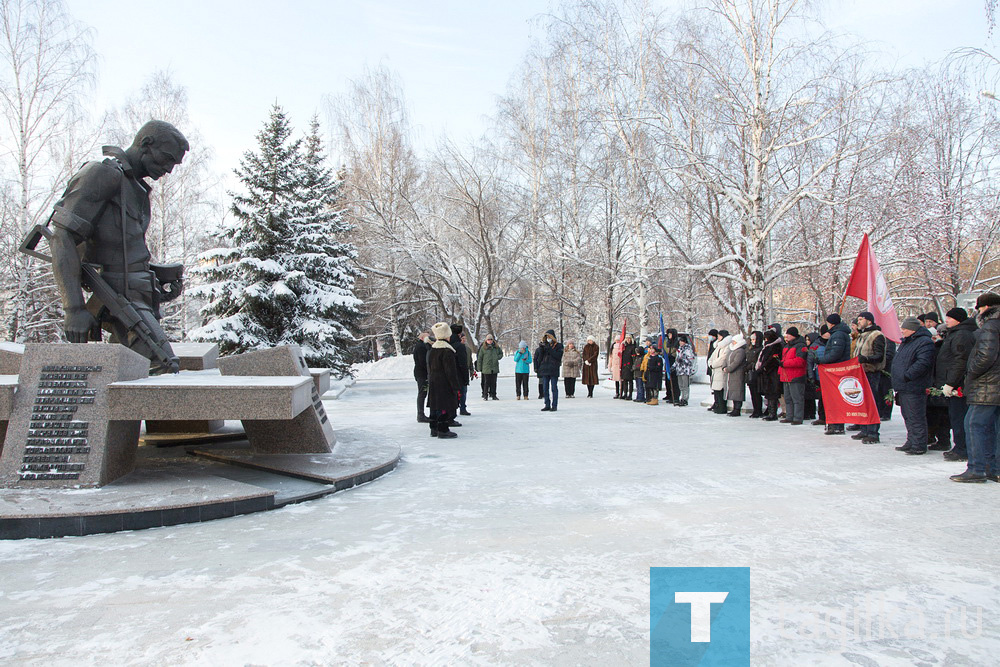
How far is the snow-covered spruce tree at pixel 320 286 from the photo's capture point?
19125mm

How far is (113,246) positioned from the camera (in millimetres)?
6473

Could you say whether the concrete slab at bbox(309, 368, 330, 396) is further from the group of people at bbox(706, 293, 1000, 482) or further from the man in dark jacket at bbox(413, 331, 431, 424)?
the group of people at bbox(706, 293, 1000, 482)

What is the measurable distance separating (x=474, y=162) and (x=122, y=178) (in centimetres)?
2088

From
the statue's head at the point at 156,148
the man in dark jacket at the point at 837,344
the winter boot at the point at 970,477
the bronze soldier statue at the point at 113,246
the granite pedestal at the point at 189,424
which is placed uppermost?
the statue's head at the point at 156,148

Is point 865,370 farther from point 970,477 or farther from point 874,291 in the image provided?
point 970,477

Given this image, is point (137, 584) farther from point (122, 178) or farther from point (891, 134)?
point (891, 134)

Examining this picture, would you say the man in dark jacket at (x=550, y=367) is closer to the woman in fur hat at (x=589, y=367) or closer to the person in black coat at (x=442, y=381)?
the woman in fur hat at (x=589, y=367)

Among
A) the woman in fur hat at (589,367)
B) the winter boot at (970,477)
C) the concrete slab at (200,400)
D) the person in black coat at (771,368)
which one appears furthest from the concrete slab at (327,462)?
the woman in fur hat at (589,367)

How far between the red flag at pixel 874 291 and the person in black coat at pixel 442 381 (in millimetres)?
6897

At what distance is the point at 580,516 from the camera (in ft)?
16.4

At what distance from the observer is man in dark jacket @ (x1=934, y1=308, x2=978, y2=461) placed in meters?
6.94

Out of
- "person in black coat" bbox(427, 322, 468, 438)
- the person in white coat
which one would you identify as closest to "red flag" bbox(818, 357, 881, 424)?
the person in white coat

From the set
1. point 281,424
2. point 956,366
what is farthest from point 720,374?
point 281,424

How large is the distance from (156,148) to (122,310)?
1.78 m
